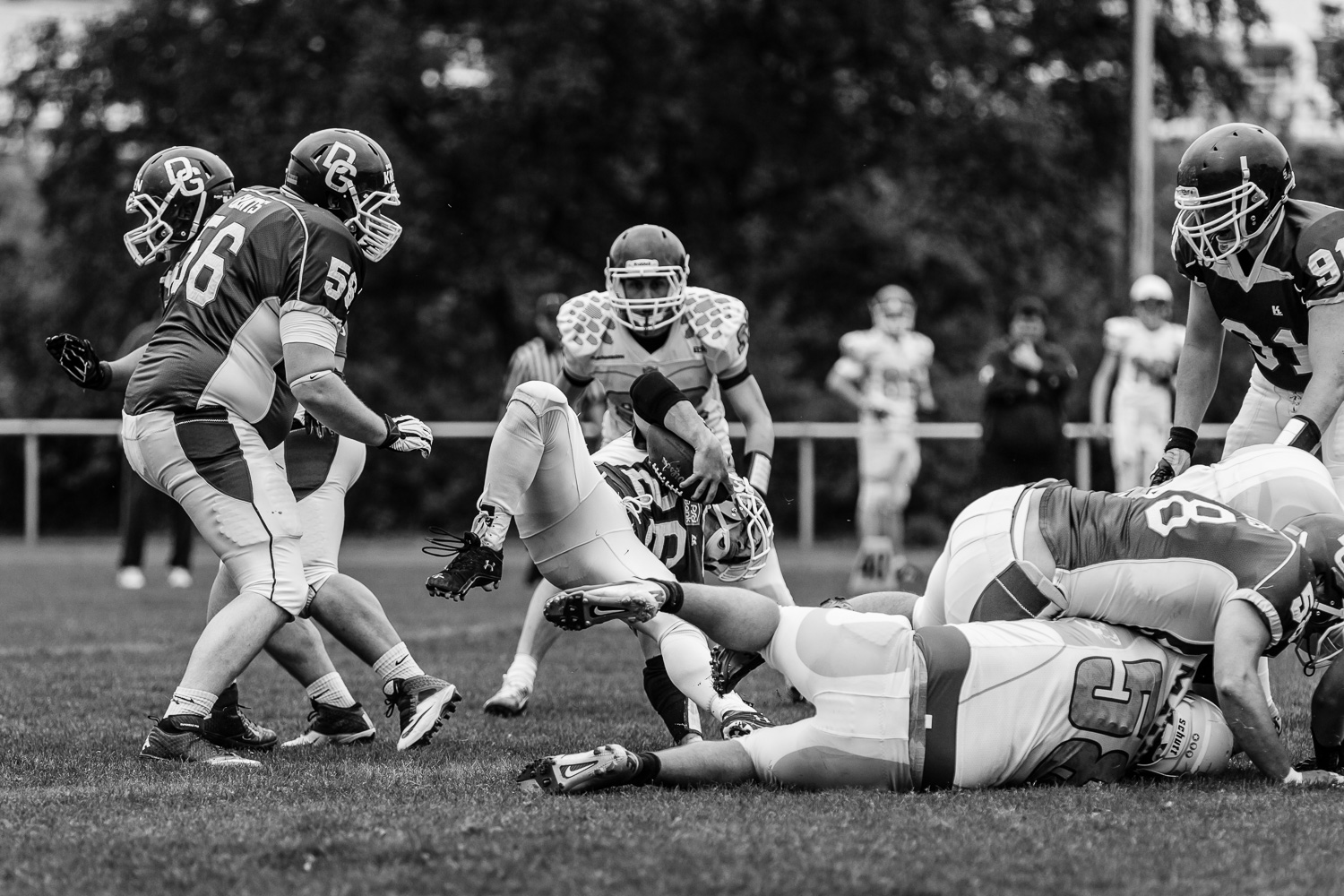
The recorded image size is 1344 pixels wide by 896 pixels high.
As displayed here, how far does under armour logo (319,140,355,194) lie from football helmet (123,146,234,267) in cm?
43

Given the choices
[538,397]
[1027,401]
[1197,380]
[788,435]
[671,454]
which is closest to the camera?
[538,397]

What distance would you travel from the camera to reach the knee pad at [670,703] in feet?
18.1

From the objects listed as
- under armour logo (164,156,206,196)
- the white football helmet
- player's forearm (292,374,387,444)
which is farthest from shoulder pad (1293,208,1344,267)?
under armour logo (164,156,206,196)

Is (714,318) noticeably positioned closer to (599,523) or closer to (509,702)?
(599,523)

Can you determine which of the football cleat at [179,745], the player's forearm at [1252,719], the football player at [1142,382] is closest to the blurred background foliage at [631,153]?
the football player at [1142,382]

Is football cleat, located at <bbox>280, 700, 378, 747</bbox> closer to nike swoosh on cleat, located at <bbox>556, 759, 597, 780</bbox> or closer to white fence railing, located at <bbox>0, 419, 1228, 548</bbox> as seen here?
nike swoosh on cleat, located at <bbox>556, 759, 597, 780</bbox>

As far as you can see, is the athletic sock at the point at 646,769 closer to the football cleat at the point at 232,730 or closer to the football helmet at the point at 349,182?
the football cleat at the point at 232,730

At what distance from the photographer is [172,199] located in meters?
5.77

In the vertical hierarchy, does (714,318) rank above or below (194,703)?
above

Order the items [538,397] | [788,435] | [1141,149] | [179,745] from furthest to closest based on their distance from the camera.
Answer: [788,435] < [1141,149] < [538,397] < [179,745]

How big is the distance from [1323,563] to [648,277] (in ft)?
8.97

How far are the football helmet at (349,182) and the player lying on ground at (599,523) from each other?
0.85 m

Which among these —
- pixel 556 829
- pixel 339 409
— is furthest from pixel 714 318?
pixel 556 829

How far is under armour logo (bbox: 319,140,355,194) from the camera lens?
5574 millimetres
